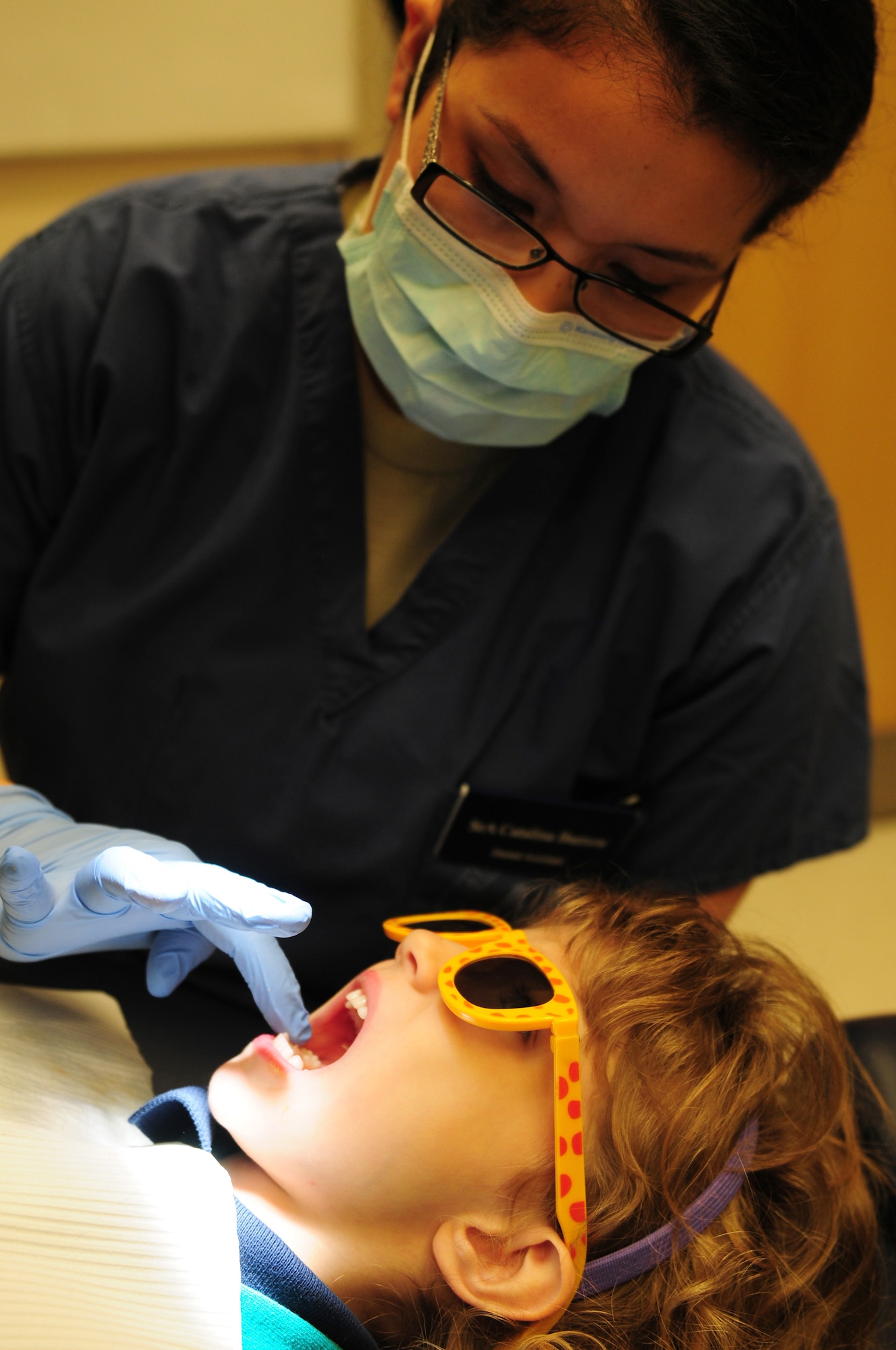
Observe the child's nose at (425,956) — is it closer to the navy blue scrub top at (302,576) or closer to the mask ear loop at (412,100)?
the navy blue scrub top at (302,576)

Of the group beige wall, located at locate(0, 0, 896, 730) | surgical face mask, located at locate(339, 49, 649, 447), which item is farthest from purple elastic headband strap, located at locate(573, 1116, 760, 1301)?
beige wall, located at locate(0, 0, 896, 730)

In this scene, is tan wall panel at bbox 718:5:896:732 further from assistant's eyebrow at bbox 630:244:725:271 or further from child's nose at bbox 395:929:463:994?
child's nose at bbox 395:929:463:994

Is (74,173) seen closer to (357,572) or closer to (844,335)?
(357,572)

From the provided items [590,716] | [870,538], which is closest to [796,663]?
[590,716]

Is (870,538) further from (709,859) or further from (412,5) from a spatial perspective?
(412,5)

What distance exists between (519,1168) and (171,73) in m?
1.90

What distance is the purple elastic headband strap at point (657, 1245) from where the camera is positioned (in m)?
0.94

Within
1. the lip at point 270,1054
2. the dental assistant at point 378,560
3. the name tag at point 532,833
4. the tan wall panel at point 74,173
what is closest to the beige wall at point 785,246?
the tan wall panel at point 74,173

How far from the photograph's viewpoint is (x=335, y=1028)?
1090 mm

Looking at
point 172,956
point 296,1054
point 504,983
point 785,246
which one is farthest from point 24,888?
point 785,246

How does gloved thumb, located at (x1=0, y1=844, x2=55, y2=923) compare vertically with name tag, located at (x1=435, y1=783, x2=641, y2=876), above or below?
above

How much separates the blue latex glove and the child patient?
96mm

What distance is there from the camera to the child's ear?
3.02 ft

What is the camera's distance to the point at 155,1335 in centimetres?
77
